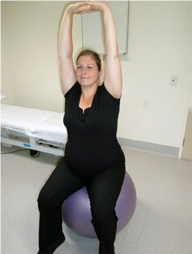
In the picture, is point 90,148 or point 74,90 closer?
point 90,148

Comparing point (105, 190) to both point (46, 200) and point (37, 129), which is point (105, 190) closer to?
point (46, 200)

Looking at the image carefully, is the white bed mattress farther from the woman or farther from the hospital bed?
the woman

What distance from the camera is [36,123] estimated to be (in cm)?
226

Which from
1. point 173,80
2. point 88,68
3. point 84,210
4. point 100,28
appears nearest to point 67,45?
point 88,68

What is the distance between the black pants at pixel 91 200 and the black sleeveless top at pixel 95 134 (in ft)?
0.21

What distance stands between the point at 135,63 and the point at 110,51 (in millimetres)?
1205

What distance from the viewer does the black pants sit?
1130 mm

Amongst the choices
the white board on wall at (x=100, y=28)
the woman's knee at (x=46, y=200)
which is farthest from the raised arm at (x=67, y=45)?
the white board on wall at (x=100, y=28)

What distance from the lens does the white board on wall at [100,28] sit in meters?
2.11

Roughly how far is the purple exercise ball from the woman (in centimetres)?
4

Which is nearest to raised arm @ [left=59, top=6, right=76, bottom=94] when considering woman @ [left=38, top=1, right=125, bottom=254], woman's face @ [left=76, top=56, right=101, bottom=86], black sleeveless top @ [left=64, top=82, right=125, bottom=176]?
woman @ [left=38, top=1, right=125, bottom=254]

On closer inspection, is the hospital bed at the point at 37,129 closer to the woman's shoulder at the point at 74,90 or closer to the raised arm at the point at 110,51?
the woman's shoulder at the point at 74,90

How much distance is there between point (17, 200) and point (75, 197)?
31.5 inches

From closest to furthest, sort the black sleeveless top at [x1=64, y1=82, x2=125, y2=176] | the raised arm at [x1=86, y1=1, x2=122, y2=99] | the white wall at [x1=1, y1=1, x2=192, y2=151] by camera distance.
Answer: the raised arm at [x1=86, y1=1, x2=122, y2=99]
the black sleeveless top at [x1=64, y1=82, x2=125, y2=176]
the white wall at [x1=1, y1=1, x2=192, y2=151]
